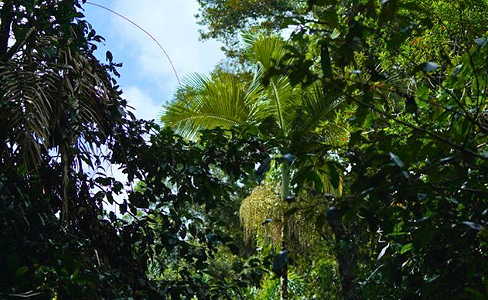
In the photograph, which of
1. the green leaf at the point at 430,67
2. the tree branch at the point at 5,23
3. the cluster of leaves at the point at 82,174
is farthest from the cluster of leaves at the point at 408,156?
the tree branch at the point at 5,23

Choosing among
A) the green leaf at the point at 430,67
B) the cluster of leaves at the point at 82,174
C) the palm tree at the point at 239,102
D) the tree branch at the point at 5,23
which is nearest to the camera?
the green leaf at the point at 430,67

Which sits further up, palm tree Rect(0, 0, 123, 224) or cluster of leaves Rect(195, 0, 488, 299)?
palm tree Rect(0, 0, 123, 224)

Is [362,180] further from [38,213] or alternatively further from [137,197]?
[137,197]

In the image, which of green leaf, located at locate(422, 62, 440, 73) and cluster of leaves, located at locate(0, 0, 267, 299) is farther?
cluster of leaves, located at locate(0, 0, 267, 299)

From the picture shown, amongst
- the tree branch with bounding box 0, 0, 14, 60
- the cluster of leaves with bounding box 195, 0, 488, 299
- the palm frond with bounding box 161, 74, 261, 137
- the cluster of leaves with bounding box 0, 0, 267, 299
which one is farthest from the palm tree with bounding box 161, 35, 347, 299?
the cluster of leaves with bounding box 195, 0, 488, 299

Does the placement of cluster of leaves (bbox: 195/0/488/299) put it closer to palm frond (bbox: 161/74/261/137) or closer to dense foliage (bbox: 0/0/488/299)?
dense foliage (bbox: 0/0/488/299)

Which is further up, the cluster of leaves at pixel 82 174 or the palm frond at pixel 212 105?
the palm frond at pixel 212 105

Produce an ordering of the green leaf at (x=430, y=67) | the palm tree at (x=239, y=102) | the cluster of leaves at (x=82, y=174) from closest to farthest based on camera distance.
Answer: the green leaf at (x=430, y=67) < the cluster of leaves at (x=82, y=174) < the palm tree at (x=239, y=102)

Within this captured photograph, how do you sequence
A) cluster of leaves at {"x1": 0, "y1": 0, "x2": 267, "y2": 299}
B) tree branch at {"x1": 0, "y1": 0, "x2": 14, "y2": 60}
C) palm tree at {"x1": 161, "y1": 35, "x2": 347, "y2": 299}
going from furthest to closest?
palm tree at {"x1": 161, "y1": 35, "x2": 347, "y2": 299}, tree branch at {"x1": 0, "y1": 0, "x2": 14, "y2": 60}, cluster of leaves at {"x1": 0, "y1": 0, "x2": 267, "y2": 299}

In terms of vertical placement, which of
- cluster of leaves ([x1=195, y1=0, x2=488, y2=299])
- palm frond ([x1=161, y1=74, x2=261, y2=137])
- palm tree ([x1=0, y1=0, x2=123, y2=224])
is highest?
palm frond ([x1=161, y1=74, x2=261, y2=137])

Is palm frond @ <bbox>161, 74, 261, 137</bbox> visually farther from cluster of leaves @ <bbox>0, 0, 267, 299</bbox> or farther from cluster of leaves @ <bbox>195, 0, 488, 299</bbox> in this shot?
cluster of leaves @ <bbox>195, 0, 488, 299</bbox>

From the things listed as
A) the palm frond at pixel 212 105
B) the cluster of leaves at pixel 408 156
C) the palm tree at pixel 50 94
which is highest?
the palm frond at pixel 212 105

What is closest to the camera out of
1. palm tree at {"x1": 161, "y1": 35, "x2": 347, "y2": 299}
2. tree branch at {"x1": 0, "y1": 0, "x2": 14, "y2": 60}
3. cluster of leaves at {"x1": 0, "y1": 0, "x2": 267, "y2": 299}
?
cluster of leaves at {"x1": 0, "y1": 0, "x2": 267, "y2": 299}

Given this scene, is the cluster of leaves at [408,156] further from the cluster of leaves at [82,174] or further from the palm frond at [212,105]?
the palm frond at [212,105]
